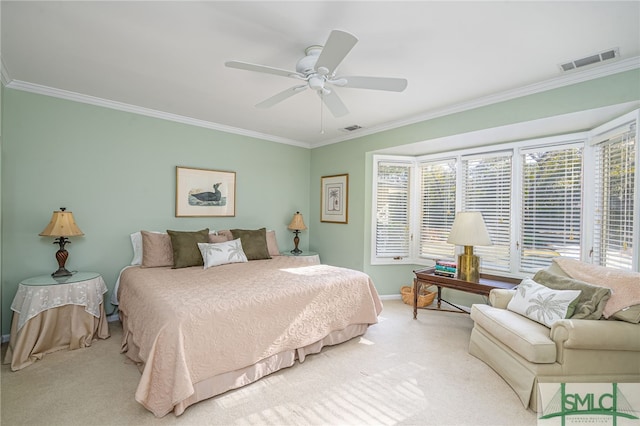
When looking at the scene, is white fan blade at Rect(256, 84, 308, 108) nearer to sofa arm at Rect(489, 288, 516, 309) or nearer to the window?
the window

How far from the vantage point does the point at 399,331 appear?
3.32 metres

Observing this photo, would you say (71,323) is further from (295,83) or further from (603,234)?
(603,234)

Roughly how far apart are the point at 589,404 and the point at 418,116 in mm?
3181

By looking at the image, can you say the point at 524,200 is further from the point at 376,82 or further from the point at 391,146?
the point at 376,82

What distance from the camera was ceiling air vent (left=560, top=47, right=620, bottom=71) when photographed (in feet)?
7.50

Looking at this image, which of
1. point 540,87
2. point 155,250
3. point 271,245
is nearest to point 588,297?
point 540,87

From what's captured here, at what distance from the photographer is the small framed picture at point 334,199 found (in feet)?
15.8

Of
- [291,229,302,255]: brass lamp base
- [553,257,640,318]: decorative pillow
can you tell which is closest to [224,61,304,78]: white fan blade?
[553,257,640,318]: decorative pillow

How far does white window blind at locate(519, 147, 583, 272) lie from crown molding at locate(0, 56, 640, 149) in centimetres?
89

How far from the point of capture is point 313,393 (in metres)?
2.19

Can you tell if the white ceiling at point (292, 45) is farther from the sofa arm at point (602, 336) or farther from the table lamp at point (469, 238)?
the sofa arm at point (602, 336)

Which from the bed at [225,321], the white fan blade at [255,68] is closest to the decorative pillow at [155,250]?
the bed at [225,321]

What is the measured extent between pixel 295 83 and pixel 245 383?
266 centimetres

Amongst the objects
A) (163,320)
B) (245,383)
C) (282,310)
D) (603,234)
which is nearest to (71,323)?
(163,320)
